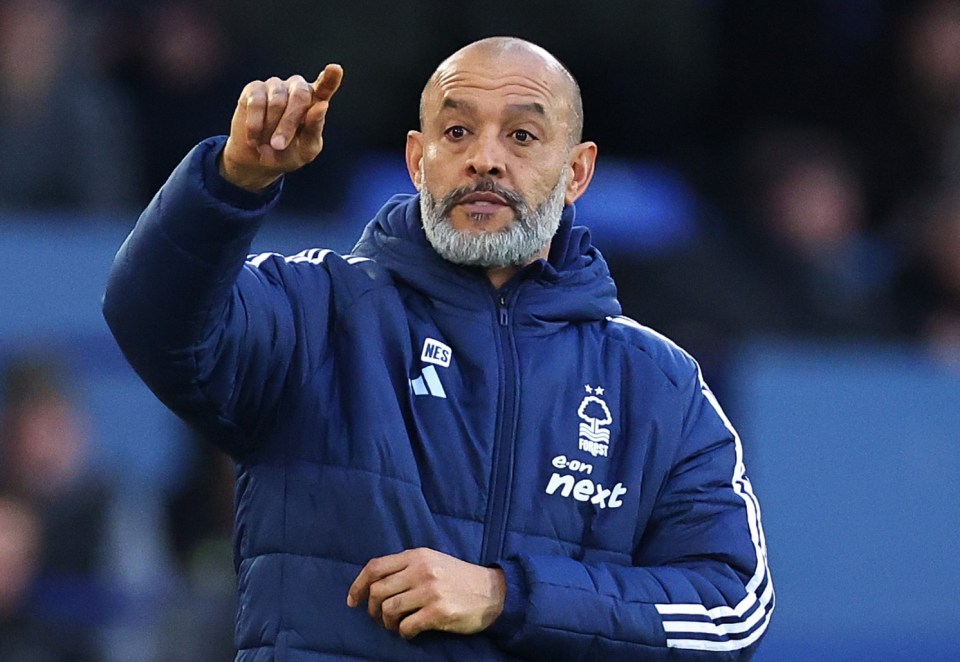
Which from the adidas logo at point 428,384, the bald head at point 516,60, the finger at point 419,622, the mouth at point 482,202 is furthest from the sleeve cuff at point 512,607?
the bald head at point 516,60

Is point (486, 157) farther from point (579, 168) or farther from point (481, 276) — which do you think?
point (579, 168)

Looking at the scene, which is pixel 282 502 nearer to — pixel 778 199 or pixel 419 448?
pixel 419 448

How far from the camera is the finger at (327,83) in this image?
2.95m

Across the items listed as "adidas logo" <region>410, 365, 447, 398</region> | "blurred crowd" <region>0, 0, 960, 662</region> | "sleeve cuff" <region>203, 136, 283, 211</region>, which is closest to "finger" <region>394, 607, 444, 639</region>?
Answer: "adidas logo" <region>410, 365, 447, 398</region>

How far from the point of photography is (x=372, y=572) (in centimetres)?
313

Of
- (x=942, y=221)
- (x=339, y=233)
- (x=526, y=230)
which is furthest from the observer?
(x=942, y=221)

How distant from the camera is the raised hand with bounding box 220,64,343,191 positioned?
2963 millimetres

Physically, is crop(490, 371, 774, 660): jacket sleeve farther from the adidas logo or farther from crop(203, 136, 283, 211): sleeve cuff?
crop(203, 136, 283, 211): sleeve cuff

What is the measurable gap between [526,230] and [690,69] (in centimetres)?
635

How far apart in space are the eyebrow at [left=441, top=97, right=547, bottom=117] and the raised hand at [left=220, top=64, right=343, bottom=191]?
545mm

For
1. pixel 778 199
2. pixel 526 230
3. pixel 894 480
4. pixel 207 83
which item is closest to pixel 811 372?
pixel 894 480

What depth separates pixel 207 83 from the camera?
7531 mm

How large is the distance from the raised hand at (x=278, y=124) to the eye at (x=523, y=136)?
608mm

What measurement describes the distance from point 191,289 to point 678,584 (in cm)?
98
